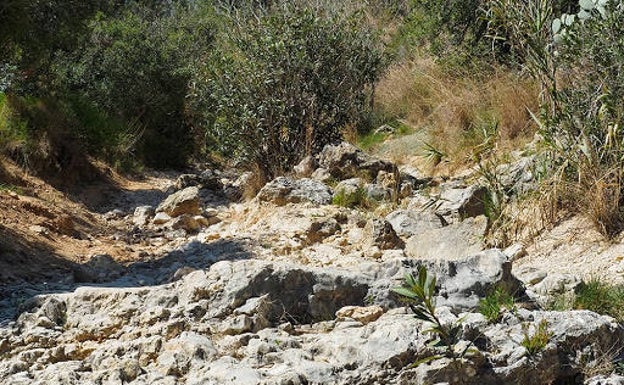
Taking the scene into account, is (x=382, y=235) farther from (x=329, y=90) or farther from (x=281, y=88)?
(x=329, y=90)

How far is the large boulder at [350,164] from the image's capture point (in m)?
9.84

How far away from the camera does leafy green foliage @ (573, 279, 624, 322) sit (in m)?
4.74

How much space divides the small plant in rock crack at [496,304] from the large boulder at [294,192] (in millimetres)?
4171

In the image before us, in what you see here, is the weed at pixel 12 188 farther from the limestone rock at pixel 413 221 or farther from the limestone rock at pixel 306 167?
the limestone rock at pixel 413 221

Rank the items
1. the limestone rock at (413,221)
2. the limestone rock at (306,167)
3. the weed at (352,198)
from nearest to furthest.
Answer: the limestone rock at (413,221) < the weed at (352,198) < the limestone rock at (306,167)

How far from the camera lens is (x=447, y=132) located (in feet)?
38.1

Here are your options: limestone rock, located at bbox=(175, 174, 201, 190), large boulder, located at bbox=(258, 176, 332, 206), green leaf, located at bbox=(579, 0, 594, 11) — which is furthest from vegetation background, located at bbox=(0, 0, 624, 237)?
large boulder, located at bbox=(258, 176, 332, 206)

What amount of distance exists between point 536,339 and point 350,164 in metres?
6.05

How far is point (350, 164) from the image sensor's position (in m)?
9.89

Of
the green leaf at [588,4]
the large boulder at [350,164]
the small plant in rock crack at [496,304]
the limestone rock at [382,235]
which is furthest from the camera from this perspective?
the large boulder at [350,164]

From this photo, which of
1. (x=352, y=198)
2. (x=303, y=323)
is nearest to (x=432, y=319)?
(x=303, y=323)

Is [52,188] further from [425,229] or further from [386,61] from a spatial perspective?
[386,61]

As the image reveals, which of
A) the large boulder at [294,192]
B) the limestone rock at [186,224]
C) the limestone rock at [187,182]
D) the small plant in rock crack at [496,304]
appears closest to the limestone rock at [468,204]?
the large boulder at [294,192]

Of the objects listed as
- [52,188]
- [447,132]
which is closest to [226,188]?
[52,188]
